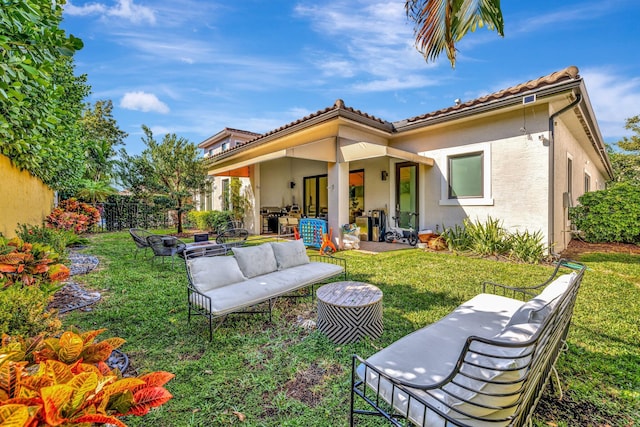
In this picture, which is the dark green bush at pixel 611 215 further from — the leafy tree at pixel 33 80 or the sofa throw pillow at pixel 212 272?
the leafy tree at pixel 33 80

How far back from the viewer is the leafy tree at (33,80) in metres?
2.41

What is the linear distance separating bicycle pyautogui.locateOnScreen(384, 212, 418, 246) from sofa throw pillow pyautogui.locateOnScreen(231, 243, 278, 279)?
7.18m

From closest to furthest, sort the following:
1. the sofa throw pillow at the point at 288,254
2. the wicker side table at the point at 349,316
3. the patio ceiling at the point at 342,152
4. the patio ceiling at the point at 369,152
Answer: the wicker side table at the point at 349,316 → the sofa throw pillow at the point at 288,254 → the patio ceiling at the point at 369,152 → the patio ceiling at the point at 342,152

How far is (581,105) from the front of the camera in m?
8.24

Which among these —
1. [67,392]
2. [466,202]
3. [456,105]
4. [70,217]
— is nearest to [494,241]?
[466,202]

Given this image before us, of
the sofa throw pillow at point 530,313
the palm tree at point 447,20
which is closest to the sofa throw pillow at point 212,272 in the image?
the sofa throw pillow at point 530,313

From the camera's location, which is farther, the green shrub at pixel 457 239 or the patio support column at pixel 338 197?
the patio support column at pixel 338 197

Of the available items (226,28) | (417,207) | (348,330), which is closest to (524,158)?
(417,207)

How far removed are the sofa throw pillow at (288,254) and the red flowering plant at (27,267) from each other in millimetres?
3412

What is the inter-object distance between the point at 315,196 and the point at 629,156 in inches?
1502

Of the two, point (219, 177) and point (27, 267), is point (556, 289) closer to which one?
point (27, 267)

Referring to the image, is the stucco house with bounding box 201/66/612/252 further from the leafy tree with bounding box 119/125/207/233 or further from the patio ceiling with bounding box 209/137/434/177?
the leafy tree with bounding box 119/125/207/233

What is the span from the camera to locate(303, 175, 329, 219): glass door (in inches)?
619

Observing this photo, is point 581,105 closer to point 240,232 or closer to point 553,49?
point 553,49
